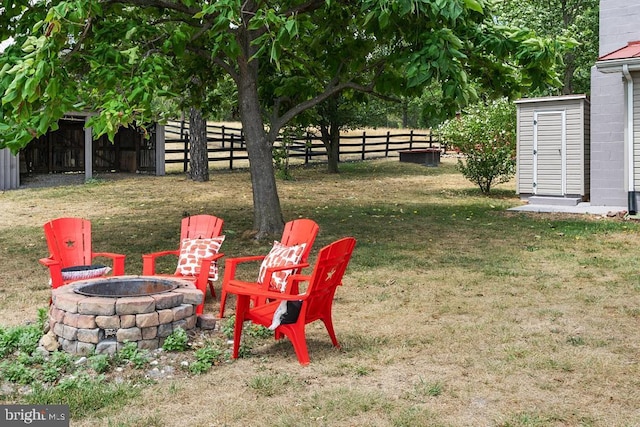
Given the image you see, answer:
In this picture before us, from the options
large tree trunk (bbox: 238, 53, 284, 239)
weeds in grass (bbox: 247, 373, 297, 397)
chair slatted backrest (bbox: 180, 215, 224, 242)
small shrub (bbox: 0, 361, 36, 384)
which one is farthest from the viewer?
large tree trunk (bbox: 238, 53, 284, 239)

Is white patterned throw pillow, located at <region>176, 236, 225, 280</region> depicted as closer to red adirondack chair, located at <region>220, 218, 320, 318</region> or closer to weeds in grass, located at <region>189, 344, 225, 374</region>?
red adirondack chair, located at <region>220, 218, 320, 318</region>

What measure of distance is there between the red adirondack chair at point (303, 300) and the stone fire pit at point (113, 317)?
17.6 inches

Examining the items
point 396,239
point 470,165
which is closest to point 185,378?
point 396,239

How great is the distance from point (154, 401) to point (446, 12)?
17.0 ft

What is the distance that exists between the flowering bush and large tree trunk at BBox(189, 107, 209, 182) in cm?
709

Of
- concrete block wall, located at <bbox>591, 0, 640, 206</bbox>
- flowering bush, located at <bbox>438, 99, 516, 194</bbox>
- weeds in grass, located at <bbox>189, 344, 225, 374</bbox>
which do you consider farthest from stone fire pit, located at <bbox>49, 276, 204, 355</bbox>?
flowering bush, located at <bbox>438, 99, 516, 194</bbox>

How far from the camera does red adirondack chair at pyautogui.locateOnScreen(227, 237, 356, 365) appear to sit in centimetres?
480

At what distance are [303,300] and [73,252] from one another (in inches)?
116

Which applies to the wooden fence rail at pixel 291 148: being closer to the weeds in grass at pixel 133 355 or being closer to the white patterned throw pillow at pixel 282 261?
the white patterned throw pillow at pixel 282 261

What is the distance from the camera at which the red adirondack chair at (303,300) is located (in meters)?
4.80

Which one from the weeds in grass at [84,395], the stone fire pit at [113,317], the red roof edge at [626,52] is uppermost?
the red roof edge at [626,52]

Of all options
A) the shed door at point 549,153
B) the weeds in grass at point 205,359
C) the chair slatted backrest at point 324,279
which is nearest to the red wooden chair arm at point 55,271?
the weeds in grass at point 205,359

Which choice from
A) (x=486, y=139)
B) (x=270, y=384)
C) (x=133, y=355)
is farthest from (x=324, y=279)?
(x=486, y=139)

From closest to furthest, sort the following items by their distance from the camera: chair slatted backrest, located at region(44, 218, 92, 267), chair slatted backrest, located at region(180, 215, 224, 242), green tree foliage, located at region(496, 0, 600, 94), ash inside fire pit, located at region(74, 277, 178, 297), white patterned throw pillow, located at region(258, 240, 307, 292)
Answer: ash inside fire pit, located at region(74, 277, 178, 297), white patterned throw pillow, located at region(258, 240, 307, 292), chair slatted backrest, located at region(44, 218, 92, 267), chair slatted backrest, located at region(180, 215, 224, 242), green tree foliage, located at region(496, 0, 600, 94)
